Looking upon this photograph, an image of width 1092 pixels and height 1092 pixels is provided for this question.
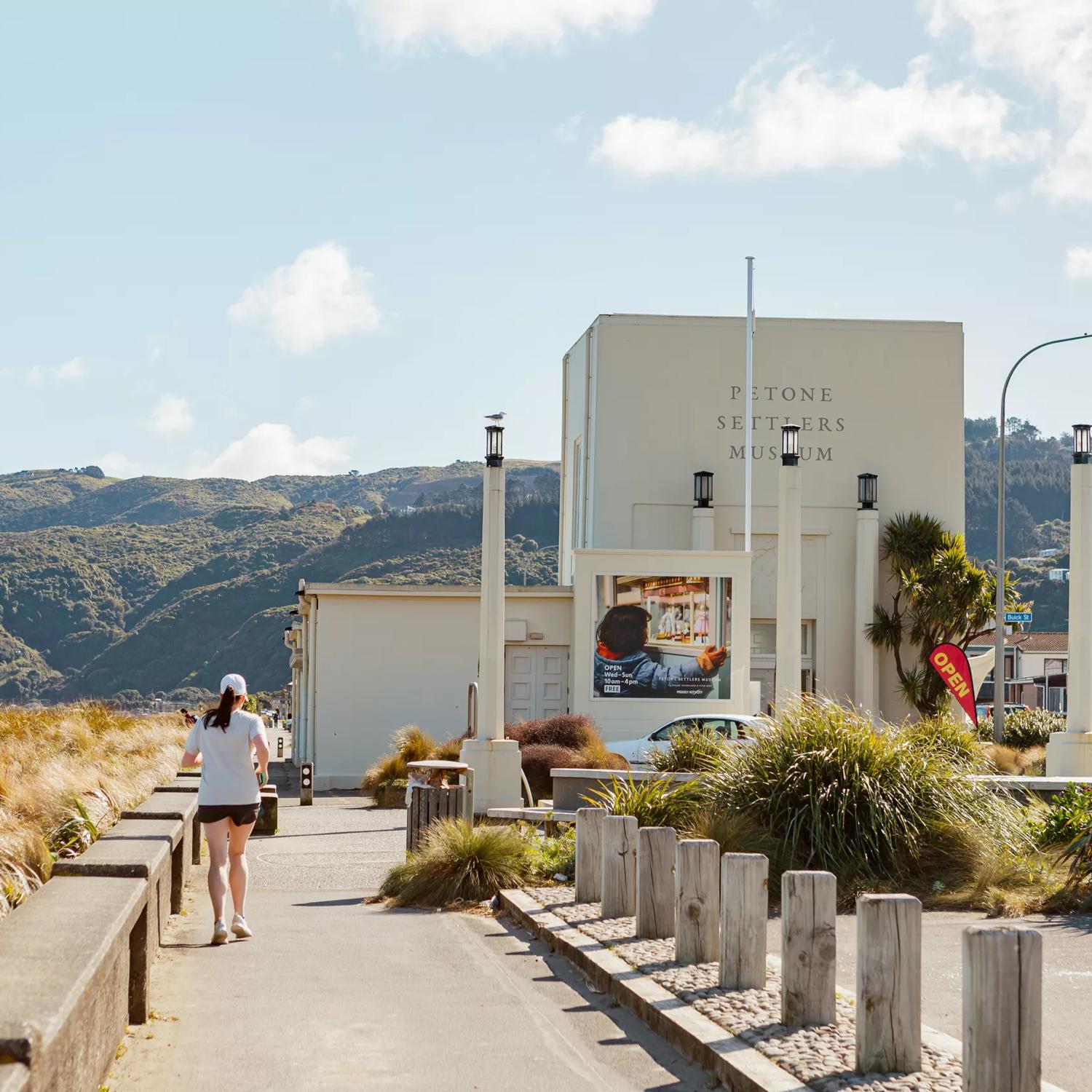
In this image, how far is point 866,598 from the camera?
3186 cm

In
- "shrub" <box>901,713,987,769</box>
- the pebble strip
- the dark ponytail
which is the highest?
the dark ponytail

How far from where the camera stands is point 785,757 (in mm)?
11461

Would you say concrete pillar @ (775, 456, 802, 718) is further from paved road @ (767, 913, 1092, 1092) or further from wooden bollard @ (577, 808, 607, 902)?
paved road @ (767, 913, 1092, 1092)

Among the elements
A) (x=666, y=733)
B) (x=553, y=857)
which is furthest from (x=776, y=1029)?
(x=666, y=733)

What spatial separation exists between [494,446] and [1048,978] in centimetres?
1157

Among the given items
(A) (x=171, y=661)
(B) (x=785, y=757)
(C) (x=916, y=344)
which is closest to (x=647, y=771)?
(B) (x=785, y=757)

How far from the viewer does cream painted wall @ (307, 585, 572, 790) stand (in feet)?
96.5

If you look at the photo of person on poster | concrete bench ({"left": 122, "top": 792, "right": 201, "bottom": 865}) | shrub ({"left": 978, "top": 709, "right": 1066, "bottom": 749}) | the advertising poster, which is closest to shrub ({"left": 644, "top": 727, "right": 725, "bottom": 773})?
concrete bench ({"left": 122, "top": 792, "right": 201, "bottom": 865})

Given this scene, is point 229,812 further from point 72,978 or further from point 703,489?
point 703,489

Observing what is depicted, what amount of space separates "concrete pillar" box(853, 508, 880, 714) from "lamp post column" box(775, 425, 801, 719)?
40.9 ft

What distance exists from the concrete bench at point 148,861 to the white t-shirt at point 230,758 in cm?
36

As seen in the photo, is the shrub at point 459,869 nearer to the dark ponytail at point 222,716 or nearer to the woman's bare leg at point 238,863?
the woman's bare leg at point 238,863

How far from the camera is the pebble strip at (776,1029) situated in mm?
5414

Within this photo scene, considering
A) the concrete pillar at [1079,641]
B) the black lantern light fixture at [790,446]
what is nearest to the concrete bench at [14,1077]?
the black lantern light fixture at [790,446]
